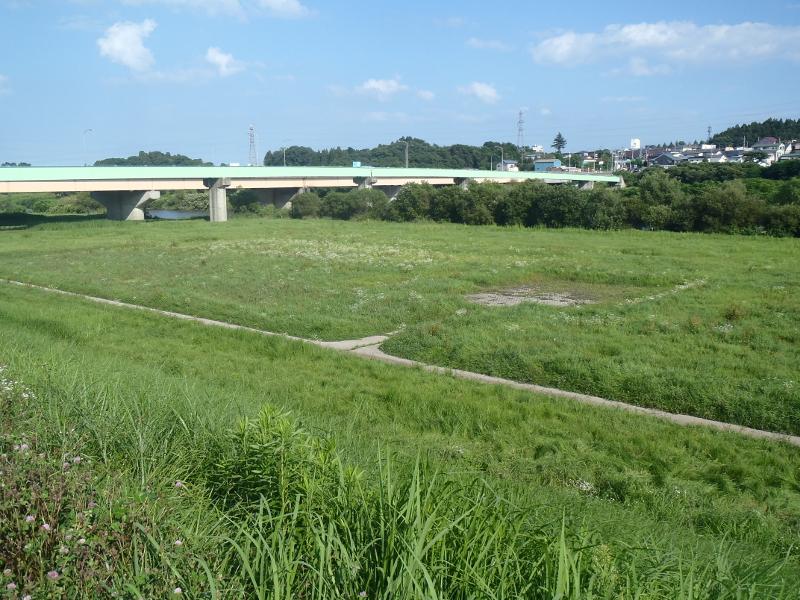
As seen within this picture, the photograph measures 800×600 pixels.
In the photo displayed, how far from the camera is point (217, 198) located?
59812mm

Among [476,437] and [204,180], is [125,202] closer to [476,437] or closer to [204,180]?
[204,180]

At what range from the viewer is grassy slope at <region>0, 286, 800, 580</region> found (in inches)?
210

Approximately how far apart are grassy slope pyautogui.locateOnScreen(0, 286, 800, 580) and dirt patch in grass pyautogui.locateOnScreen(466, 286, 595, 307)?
676 cm

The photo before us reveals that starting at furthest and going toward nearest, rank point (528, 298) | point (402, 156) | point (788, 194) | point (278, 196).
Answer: point (402, 156), point (278, 196), point (788, 194), point (528, 298)

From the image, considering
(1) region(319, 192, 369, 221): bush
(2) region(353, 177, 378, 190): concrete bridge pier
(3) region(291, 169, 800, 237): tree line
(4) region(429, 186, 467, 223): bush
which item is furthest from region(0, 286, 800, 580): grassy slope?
(2) region(353, 177, 378, 190): concrete bridge pier

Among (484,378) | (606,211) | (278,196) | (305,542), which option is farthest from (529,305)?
(278,196)

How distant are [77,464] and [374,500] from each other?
71.7 inches

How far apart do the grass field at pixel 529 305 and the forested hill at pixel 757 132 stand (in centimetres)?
14503

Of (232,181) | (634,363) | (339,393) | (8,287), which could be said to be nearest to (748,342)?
(634,363)

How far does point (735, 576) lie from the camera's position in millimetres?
3801

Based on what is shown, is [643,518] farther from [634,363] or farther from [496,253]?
[496,253]

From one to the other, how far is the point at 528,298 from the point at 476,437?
10617mm

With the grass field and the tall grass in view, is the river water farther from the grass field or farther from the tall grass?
the tall grass

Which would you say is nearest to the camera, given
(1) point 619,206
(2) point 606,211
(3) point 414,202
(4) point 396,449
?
(4) point 396,449
